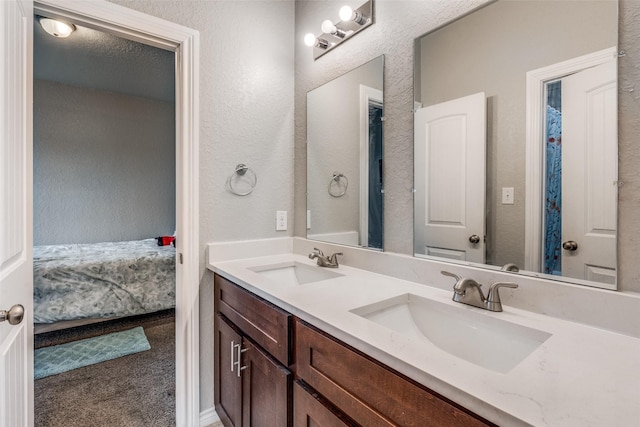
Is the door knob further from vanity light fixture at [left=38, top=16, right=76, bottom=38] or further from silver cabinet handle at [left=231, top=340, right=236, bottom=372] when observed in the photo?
vanity light fixture at [left=38, top=16, right=76, bottom=38]

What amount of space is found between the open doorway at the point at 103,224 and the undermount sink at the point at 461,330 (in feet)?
4.78

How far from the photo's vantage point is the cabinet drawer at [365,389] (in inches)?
23.7

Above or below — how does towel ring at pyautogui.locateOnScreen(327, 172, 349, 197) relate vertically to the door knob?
above

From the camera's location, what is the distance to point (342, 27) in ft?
5.22

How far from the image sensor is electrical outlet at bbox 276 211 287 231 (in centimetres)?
193

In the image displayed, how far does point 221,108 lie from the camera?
1.70 m

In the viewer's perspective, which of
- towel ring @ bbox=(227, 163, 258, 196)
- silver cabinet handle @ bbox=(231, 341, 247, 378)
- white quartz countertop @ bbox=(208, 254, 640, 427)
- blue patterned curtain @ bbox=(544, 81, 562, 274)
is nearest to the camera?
white quartz countertop @ bbox=(208, 254, 640, 427)

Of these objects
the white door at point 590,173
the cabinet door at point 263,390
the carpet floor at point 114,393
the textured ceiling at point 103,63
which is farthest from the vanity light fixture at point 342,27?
the carpet floor at point 114,393

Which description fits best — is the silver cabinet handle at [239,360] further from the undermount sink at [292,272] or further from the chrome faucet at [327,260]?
the chrome faucet at [327,260]

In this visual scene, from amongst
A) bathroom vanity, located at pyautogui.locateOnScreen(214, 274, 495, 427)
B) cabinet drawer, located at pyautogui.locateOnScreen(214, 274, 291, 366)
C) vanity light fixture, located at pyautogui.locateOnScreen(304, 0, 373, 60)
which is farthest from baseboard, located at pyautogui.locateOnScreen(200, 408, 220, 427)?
vanity light fixture, located at pyautogui.locateOnScreen(304, 0, 373, 60)

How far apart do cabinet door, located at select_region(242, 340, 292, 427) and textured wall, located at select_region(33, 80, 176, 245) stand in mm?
3745

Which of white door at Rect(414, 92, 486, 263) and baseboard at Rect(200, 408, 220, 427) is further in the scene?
baseboard at Rect(200, 408, 220, 427)

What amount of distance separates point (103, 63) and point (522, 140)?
379cm

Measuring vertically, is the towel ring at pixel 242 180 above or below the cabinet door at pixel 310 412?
above
